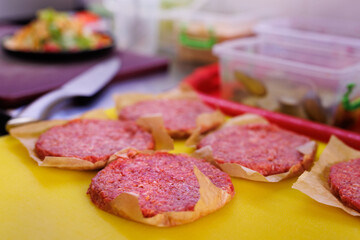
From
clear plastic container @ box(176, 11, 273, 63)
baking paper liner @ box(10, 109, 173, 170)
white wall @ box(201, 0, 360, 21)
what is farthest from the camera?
clear plastic container @ box(176, 11, 273, 63)

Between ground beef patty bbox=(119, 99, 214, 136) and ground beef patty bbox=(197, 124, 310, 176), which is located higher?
ground beef patty bbox=(119, 99, 214, 136)

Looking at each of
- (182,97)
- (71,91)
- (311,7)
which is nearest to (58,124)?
(71,91)

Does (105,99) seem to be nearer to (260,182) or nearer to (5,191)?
(5,191)

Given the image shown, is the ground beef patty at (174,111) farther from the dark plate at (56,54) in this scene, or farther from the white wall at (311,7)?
the white wall at (311,7)

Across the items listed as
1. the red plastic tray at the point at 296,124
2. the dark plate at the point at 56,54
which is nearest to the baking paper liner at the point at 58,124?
the red plastic tray at the point at 296,124

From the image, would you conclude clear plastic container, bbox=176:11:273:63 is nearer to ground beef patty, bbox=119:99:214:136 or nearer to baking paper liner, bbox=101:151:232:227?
ground beef patty, bbox=119:99:214:136

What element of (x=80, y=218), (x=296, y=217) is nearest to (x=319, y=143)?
(x=296, y=217)

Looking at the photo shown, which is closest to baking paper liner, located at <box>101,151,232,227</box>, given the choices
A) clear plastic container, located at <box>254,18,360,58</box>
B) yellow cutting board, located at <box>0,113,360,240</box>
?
yellow cutting board, located at <box>0,113,360,240</box>
